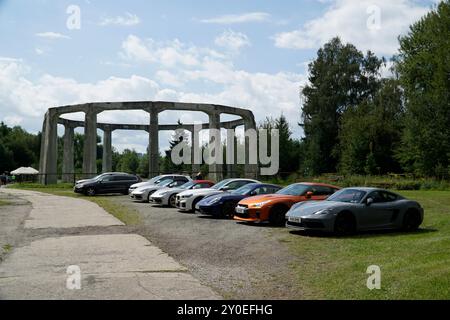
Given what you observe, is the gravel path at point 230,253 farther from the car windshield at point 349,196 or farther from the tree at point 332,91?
the tree at point 332,91

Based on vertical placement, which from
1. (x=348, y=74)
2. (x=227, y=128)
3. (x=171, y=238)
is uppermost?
(x=348, y=74)

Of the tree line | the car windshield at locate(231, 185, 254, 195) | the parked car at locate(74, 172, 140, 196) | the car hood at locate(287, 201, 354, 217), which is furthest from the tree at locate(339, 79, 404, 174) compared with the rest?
the car hood at locate(287, 201, 354, 217)

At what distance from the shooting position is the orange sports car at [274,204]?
15.6m

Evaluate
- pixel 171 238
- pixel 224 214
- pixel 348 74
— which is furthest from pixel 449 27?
pixel 171 238

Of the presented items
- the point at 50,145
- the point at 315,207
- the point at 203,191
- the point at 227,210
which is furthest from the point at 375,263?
the point at 50,145

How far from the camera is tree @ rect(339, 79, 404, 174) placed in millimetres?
56438

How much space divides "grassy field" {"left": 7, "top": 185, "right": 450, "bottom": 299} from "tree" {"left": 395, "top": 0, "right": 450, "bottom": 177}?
30852 millimetres

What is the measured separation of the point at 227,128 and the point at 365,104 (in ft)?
52.8

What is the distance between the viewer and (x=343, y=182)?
1474 inches

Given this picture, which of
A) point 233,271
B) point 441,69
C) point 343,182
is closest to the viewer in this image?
point 233,271

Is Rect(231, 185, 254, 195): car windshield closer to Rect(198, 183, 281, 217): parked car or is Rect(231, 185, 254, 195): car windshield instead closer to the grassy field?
Rect(198, 183, 281, 217): parked car

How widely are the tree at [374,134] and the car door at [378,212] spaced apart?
137 ft
